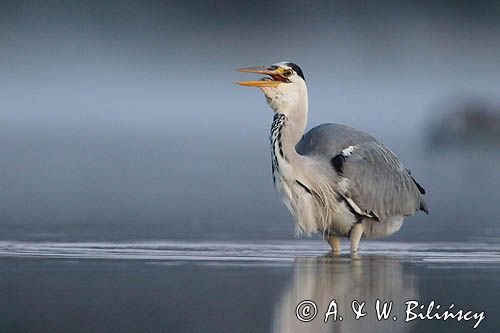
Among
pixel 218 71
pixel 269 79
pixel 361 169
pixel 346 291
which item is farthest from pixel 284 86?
pixel 218 71

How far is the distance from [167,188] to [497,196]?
10.1ft

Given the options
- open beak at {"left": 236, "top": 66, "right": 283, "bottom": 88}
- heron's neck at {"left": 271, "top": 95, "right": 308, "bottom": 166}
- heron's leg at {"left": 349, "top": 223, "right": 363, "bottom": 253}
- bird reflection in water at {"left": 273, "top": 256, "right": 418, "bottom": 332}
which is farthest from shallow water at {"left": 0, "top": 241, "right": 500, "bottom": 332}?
open beak at {"left": 236, "top": 66, "right": 283, "bottom": 88}

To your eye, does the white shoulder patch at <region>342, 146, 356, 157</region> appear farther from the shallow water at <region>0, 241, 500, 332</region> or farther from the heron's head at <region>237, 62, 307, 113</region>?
the shallow water at <region>0, 241, 500, 332</region>

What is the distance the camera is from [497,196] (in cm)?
1477

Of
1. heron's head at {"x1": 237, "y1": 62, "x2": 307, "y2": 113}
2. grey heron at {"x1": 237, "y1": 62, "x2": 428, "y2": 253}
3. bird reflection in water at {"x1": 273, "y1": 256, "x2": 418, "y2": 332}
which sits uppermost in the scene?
heron's head at {"x1": 237, "y1": 62, "x2": 307, "y2": 113}

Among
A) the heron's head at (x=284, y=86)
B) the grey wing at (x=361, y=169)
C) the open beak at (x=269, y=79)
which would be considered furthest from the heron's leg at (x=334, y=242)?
the open beak at (x=269, y=79)

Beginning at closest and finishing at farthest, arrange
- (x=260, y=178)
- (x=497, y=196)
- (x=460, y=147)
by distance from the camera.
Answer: (x=497, y=196) < (x=260, y=178) < (x=460, y=147)

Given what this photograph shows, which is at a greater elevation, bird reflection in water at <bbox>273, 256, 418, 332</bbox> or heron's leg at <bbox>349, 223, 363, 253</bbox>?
heron's leg at <bbox>349, 223, 363, 253</bbox>

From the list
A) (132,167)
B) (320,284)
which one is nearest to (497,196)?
(132,167)

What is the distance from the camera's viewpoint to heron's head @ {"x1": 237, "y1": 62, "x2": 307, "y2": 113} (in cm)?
1027

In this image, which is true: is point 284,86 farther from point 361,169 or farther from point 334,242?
point 334,242

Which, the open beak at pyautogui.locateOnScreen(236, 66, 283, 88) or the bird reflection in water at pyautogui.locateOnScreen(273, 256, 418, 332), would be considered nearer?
the bird reflection in water at pyautogui.locateOnScreen(273, 256, 418, 332)

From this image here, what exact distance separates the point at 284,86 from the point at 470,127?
14036mm

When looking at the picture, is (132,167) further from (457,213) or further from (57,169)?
(457,213)
